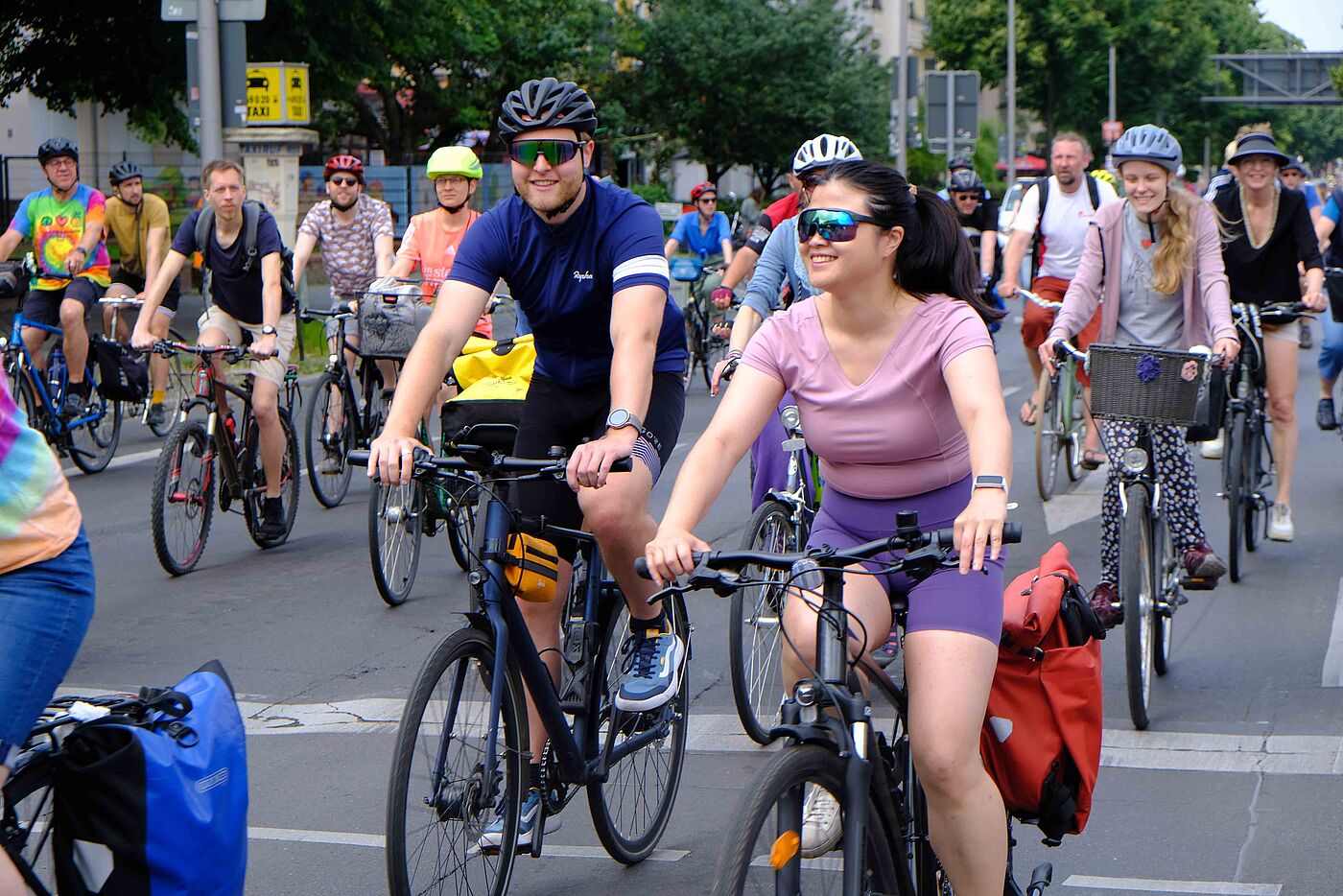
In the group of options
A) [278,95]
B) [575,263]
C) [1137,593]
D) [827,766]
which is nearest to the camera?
[827,766]

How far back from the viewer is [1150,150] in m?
6.34

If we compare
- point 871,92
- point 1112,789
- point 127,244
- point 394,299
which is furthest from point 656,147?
point 1112,789

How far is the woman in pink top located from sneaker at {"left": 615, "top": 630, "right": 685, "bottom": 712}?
0.75m

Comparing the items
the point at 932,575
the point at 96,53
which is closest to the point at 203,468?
the point at 932,575

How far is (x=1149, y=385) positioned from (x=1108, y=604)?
2.51 ft

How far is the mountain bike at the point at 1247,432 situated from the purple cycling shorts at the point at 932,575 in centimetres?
445

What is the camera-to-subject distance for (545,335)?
15.1 feet

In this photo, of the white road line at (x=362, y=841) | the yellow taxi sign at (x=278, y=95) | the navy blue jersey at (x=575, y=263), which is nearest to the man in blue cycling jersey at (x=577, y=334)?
the navy blue jersey at (x=575, y=263)

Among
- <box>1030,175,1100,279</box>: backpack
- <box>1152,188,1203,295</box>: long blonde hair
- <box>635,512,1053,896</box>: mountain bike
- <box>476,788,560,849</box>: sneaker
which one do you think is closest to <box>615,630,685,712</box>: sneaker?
<box>476,788,560,849</box>: sneaker

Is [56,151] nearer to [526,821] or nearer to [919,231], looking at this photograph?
[526,821]

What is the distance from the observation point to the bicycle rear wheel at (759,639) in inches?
221

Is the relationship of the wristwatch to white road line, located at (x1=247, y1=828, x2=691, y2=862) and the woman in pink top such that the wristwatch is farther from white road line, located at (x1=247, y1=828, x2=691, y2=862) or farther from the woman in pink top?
white road line, located at (x1=247, y1=828, x2=691, y2=862)

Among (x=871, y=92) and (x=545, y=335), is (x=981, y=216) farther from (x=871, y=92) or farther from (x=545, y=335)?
(x=871, y=92)

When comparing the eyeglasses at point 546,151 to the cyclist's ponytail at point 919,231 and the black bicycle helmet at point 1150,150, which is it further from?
the black bicycle helmet at point 1150,150
